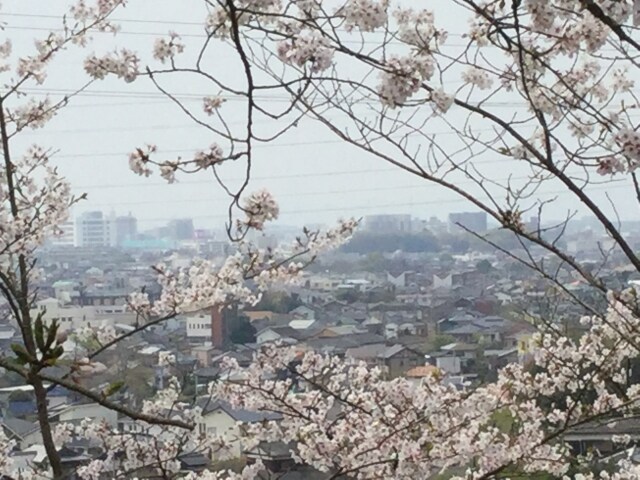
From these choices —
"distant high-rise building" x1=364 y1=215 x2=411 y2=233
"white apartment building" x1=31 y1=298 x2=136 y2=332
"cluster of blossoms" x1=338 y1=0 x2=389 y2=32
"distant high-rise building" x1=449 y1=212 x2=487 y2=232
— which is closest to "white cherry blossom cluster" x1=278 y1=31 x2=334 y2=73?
"cluster of blossoms" x1=338 y1=0 x2=389 y2=32

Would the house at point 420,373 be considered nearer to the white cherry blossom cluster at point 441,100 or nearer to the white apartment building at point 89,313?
the white apartment building at point 89,313

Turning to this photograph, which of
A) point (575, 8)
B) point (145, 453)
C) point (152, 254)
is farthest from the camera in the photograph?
point (152, 254)

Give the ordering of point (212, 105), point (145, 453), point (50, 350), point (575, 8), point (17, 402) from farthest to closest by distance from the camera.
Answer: point (17, 402) < point (145, 453) < point (212, 105) < point (575, 8) < point (50, 350)

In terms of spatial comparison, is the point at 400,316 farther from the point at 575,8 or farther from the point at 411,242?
the point at 575,8

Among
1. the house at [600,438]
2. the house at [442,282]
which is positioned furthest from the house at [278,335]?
the house at [442,282]

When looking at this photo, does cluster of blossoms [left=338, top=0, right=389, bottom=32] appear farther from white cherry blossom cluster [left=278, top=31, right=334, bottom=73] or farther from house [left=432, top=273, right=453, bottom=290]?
house [left=432, top=273, right=453, bottom=290]

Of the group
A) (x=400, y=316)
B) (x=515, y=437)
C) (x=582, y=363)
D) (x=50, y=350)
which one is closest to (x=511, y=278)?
(x=400, y=316)
